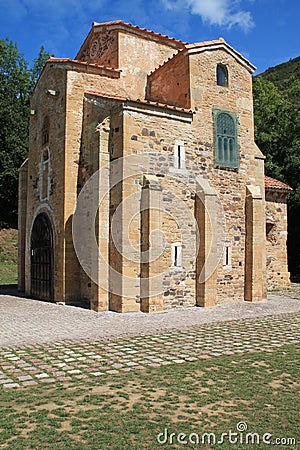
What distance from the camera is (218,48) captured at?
16000 mm

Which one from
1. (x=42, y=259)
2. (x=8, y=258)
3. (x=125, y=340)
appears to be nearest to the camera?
(x=125, y=340)

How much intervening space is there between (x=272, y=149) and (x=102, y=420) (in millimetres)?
24286

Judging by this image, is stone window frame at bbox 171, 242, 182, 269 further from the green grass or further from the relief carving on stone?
the green grass

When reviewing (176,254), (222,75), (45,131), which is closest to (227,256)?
(176,254)

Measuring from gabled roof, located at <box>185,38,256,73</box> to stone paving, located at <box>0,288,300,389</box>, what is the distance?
9.37 metres

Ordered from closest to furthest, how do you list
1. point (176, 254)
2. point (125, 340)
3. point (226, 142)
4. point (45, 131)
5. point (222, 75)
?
1. point (125, 340)
2. point (176, 254)
3. point (226, 142)
4. point (222, 75)
5. point (45, 131)

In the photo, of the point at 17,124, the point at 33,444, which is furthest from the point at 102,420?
the point at 17,124

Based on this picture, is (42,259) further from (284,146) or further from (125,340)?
(284,146)

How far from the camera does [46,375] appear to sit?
6.64 meters

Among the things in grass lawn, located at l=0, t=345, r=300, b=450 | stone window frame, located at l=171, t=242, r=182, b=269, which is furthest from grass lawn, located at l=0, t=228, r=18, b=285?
grass lawn, located at l=0, t=345, r=300, b=450

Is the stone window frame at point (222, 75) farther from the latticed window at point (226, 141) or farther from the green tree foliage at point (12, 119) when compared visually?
the green tree foliage at point (12, 119)

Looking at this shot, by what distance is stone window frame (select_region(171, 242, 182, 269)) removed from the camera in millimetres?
13964

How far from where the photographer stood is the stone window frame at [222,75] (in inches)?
634

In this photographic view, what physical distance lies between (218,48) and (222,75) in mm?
991
